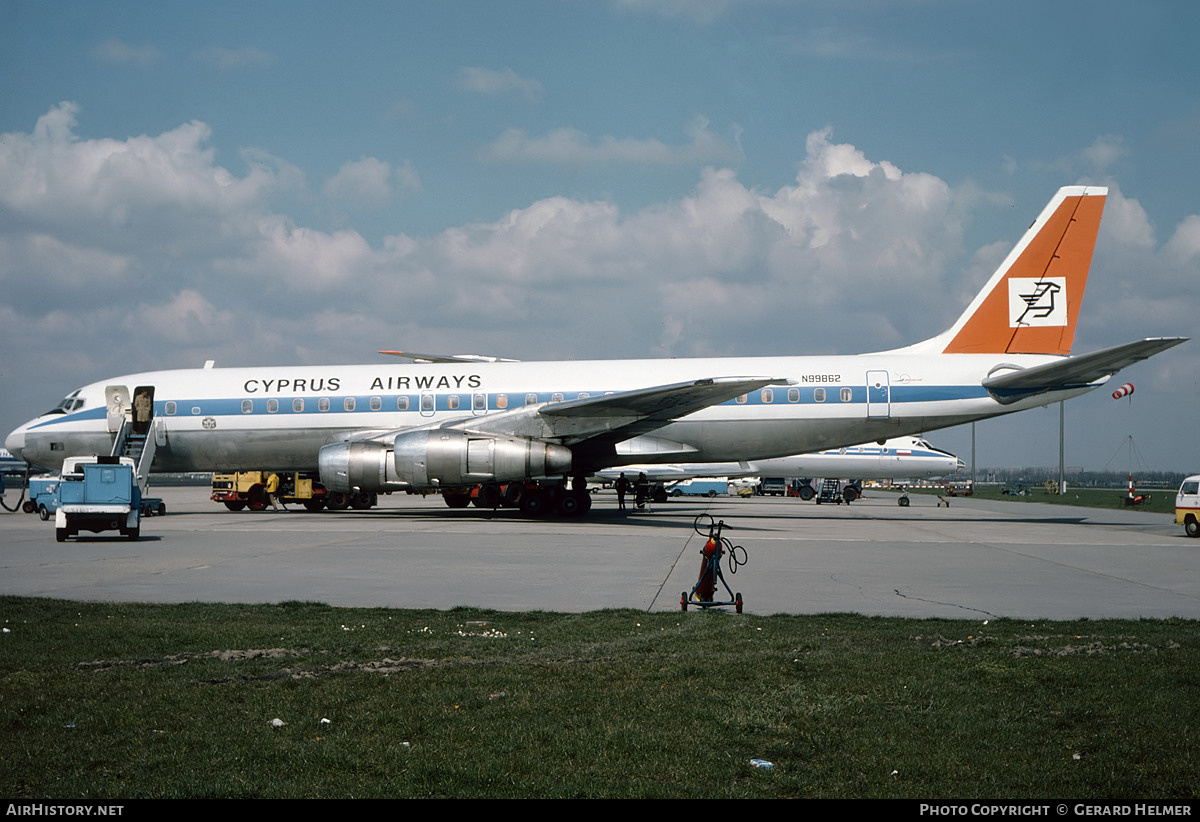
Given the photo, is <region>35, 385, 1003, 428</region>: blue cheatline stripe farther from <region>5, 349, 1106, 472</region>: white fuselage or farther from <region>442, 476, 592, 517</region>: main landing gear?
<region>442, 476, 592, 517</region>: main landing gear

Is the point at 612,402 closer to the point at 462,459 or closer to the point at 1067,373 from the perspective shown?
the point at 462,459

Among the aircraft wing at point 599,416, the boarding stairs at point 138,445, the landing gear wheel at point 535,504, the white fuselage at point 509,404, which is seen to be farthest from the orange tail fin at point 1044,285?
the boarding stairs at point 138,445

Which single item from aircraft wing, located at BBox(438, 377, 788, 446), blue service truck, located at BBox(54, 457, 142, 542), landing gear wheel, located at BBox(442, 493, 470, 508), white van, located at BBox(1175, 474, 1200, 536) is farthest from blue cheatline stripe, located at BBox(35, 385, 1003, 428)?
blue service truck, located at BBox(54, 457, 142, 542)

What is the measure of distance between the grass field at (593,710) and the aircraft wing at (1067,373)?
14.4m

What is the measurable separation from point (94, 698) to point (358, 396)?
774 inches

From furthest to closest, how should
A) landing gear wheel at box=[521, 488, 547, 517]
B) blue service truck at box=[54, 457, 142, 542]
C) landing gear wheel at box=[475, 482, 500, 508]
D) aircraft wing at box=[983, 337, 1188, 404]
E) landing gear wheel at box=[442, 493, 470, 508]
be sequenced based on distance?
1. landing gear wheel at box=[442, 493, 470, 508]
2. landing gear wheel at box=[475, 482, 500, 508]
3. landing gear wheel at box=[521, 488, 547, 517]
4. aircraft wing at box=[983, 337, 1188, 404]
5. blue service truck at box=[54, 457, 142, 542]

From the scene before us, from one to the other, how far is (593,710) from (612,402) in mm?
16269

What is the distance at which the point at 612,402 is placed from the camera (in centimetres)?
2155

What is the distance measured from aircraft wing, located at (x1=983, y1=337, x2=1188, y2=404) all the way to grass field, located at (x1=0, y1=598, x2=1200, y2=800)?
14.4 m

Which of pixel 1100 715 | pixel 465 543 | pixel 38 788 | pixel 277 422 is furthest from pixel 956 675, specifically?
pixel 277 422

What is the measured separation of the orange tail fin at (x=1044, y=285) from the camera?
23844mm

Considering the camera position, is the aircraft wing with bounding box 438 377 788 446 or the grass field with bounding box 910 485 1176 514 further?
the grass field with bounding box 910 485 1176 514

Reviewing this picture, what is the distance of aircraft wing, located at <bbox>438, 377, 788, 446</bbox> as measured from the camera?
70.6 feet

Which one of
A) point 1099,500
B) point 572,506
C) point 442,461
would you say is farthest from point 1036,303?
point 1099,500
